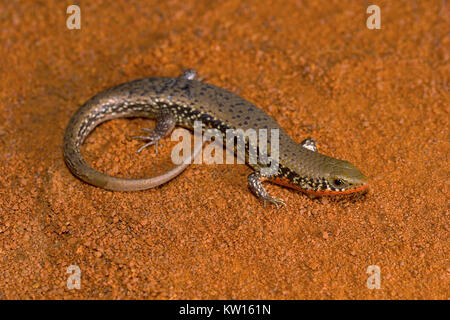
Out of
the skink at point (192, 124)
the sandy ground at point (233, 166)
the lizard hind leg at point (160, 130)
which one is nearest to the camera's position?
the sandy ground at point (233, 166)

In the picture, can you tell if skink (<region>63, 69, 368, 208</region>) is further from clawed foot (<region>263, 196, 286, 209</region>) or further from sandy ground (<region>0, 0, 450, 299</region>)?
sandy ground (<region>0, 0, 450, 299</region>)

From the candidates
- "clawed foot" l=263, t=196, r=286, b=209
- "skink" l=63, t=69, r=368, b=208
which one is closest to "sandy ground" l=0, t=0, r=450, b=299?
"clawed foot" l=263, t=196, r=286, b=209

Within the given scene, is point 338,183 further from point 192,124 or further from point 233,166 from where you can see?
point 192,124

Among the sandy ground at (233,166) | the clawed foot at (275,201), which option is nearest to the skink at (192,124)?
the clawed foot at (275,201)

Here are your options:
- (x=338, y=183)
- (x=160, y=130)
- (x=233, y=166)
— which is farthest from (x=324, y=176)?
(x=160, y=130)

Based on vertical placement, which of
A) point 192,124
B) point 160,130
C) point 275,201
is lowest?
point 275,201

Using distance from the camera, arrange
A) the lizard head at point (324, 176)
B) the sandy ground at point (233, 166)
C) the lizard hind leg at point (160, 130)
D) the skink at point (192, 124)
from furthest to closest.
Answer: the lizard hind leg at point (160, 130)
the skink at point (192, 124)
the lizard head at point (324, 176)
the sandy ground at point (233, 166)

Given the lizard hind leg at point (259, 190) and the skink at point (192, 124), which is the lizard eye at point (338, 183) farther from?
the lizard hind leg at point (259, 190)

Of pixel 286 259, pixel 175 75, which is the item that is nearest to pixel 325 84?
pixel 175 75
